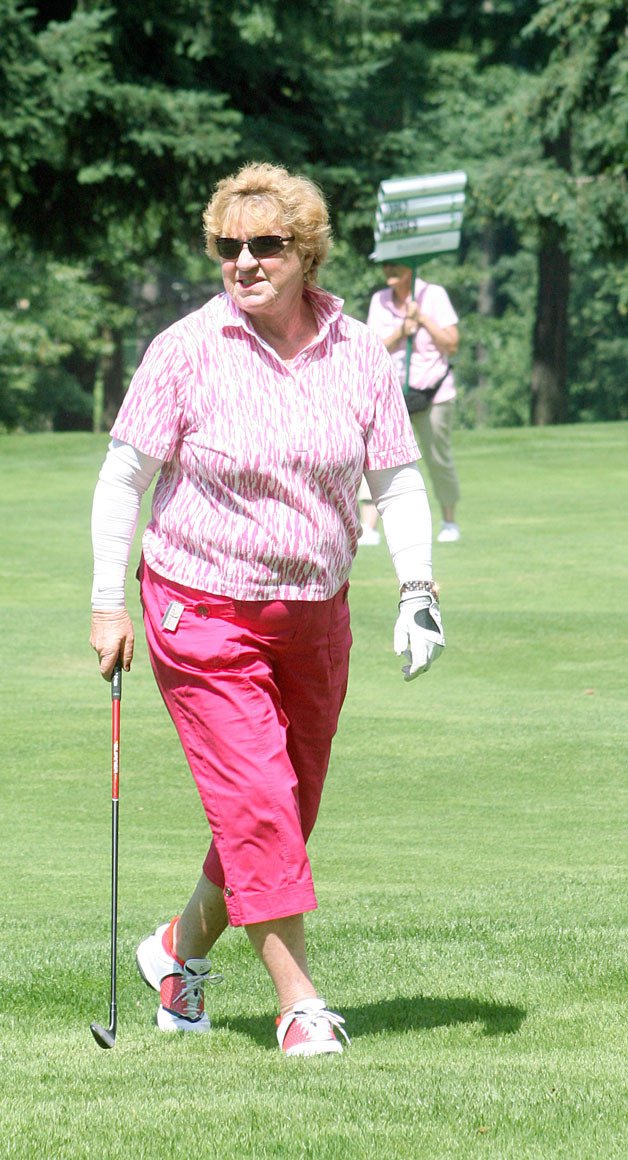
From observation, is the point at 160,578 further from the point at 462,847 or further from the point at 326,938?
the point at 462,847

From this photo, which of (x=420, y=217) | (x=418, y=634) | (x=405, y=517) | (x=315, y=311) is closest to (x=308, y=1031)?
(x=418, y=634)

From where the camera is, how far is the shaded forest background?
25984 mm

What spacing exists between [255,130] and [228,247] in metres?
24.5

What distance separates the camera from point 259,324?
429cm

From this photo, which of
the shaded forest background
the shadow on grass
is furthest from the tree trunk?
the shadow on grass

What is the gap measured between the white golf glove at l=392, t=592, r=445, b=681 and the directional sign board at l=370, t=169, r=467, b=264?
10.2 metres

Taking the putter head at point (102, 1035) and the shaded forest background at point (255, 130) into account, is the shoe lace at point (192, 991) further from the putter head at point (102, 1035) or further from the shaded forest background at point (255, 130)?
the shaded forest background at point (255, 130)

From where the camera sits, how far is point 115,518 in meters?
4.27

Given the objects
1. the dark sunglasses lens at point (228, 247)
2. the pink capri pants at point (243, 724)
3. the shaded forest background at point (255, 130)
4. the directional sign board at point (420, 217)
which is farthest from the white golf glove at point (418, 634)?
the shaded forest background at point (255, 130)

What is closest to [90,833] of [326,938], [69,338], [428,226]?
[326,938]

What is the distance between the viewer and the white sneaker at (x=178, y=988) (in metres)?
4.48

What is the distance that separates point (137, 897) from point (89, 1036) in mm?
1479

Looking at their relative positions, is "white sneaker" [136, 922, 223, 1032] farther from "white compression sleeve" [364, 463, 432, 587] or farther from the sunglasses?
the sunglasses

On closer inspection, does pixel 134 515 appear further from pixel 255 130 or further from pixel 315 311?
pixel 255 130
